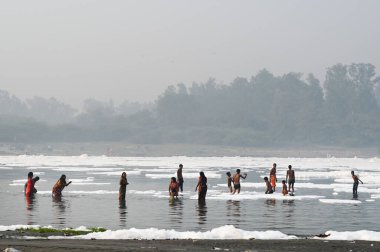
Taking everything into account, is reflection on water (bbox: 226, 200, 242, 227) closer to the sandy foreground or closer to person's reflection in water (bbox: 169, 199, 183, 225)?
person's reflection in water (bbox: 169, 199, 183, 225)

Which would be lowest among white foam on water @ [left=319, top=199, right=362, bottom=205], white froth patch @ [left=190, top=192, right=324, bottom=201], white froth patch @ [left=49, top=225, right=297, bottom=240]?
white froth patch @ [left=49, top=225, right=297, bottom=240]

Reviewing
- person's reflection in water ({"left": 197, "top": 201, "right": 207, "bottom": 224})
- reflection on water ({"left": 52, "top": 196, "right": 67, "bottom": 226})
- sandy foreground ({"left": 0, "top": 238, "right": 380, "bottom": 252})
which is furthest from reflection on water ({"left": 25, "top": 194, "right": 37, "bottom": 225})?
sandy foreground ({"left": 0, "top": 238, "right": 380, "bottom": 252})

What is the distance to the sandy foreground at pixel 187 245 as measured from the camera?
54.1 feet

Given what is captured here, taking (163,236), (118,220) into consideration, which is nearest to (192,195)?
(118,220)

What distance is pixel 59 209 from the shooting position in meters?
30.8

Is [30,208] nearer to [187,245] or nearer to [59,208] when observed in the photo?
[59,208]

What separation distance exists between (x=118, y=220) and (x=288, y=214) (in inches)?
276

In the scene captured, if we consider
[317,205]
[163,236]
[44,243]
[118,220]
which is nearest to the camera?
[44,243]

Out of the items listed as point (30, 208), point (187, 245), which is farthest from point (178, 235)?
point (30, 208)

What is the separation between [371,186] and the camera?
5128cm

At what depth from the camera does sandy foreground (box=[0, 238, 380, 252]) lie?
16489 millimetres

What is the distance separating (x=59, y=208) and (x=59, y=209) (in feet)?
1.67

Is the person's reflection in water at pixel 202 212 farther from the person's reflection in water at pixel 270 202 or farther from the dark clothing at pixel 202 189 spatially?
the person's reflection in water at pixel 270 202

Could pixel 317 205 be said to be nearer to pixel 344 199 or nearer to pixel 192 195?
pixel 344 199
